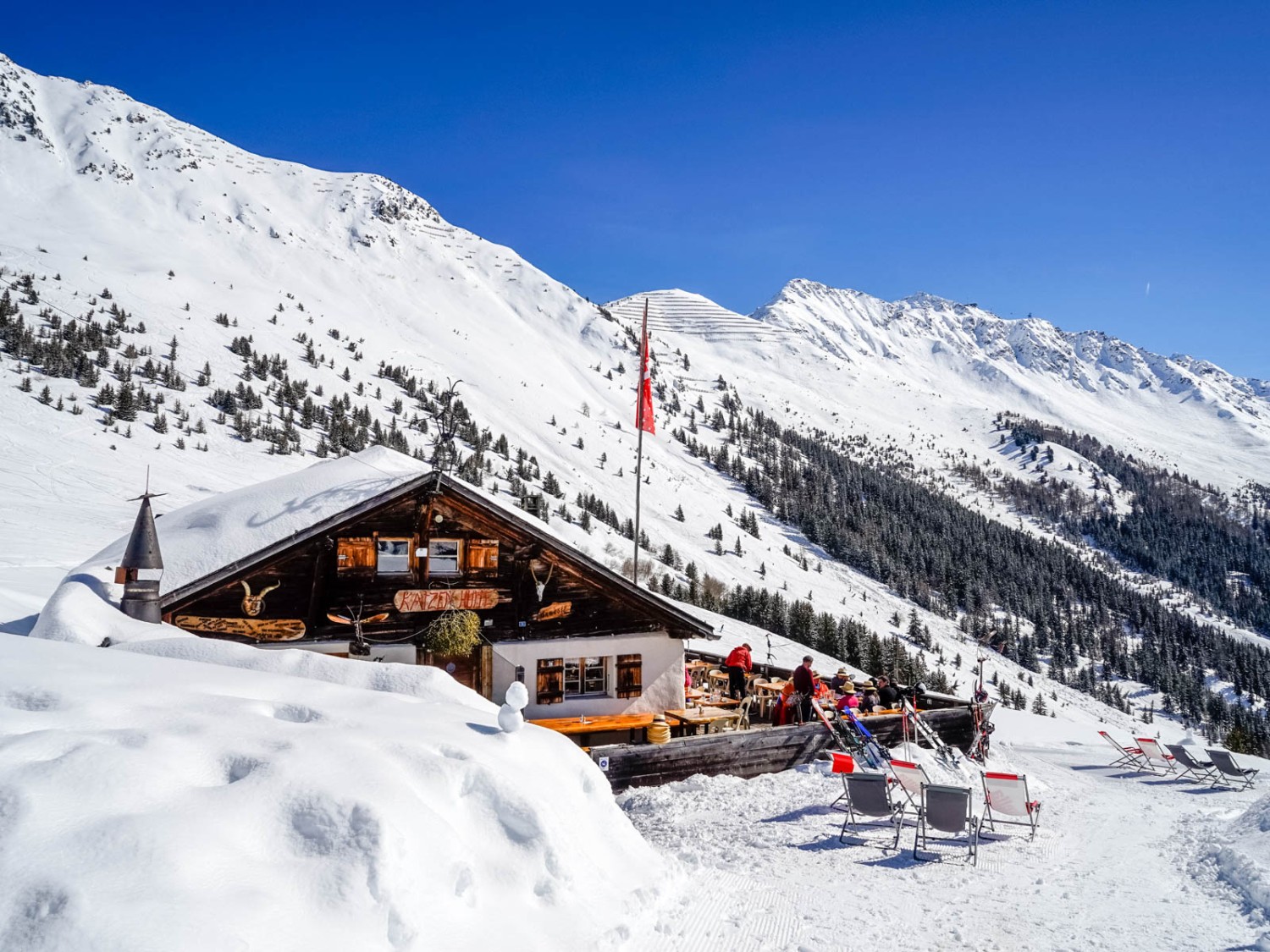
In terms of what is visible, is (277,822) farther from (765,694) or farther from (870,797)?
(765,694)

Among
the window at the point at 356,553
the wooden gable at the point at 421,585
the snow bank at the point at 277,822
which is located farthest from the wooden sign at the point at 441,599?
the snow bank at the point at 277,822

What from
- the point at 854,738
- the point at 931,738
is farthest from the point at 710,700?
the point at 931,738

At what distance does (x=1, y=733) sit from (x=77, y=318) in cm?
6470

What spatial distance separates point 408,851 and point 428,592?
980cm

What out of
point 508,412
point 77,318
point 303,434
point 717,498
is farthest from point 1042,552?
point 77,318

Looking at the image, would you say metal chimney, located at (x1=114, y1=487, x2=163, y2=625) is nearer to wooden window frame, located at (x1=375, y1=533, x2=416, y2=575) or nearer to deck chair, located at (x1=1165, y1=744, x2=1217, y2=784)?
wooden window frame, located at (x1=375, y1=533, x2=416, y2=575)

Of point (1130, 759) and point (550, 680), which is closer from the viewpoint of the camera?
point (550, 680)

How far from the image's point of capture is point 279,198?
138m

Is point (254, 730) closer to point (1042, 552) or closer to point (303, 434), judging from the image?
point (303, 434)

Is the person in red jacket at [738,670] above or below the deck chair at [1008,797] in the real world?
above

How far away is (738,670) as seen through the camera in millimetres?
18828

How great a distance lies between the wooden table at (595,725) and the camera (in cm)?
1431

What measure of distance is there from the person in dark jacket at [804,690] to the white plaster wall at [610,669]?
8.50 ft

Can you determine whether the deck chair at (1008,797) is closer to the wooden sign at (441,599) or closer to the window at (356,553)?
the wooden sign at (441,599)
